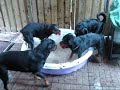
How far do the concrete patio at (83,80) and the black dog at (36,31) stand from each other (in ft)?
1.98

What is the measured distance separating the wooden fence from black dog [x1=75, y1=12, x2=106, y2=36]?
0.36 meters

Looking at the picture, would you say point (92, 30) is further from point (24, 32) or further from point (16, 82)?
point (16, 82)

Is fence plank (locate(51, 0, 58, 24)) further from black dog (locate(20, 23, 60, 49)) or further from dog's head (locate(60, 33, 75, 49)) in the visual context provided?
dog's head (locate(60, 33, 75, 49))

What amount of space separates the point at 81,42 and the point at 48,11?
134 cm

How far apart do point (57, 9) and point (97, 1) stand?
82 centimetres

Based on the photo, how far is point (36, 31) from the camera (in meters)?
3.24

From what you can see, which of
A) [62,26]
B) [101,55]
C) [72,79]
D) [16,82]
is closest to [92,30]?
[101,55]

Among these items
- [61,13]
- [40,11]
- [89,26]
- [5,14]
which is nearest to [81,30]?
[89,26]

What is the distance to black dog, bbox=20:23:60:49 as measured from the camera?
10.3 feet

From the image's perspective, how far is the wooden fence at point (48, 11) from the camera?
147 inches

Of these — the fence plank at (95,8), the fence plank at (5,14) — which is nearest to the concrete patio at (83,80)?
the fence plank at (95,8)

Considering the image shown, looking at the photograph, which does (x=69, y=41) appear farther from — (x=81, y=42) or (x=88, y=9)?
(x=88, y=9)

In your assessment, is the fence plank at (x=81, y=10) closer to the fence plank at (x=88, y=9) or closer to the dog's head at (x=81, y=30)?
the fence plank at (x=88, y=9)

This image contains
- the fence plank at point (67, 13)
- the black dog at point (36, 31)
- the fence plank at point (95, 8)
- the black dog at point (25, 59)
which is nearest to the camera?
the black dog at point (25, 59)
